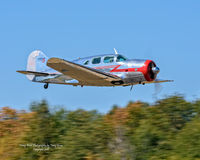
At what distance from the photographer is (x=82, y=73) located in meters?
20.5

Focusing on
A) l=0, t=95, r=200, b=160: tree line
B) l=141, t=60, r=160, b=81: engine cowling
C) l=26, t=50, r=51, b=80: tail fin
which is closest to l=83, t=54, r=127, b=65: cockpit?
l=141, t=60, r=160, b=81: engine cowling

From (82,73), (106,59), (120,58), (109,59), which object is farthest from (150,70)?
(82,73)

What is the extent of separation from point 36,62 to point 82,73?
5384 mm

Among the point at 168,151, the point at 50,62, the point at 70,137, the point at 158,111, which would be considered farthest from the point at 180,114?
the point at 50,62

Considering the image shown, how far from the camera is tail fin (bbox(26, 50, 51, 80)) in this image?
2434 cm

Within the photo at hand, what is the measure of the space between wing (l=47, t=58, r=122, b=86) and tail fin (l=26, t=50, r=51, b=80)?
3709 millimetres

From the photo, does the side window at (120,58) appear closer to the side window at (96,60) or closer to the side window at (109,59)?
the side window at (109,59)

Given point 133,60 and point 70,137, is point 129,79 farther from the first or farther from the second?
point 70,137

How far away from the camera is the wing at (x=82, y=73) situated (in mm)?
19605

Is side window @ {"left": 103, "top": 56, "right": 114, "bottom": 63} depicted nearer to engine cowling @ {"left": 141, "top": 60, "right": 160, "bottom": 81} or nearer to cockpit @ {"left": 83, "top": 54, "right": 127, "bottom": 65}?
cockpit @ {"left": 83, "top": 54, "right": 127, "bottom": 65}

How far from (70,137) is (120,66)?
5.06 m

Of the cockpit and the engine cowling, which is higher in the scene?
the cockpit

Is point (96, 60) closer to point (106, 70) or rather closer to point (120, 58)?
point (106, 70)

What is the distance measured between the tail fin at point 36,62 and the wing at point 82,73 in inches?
146
